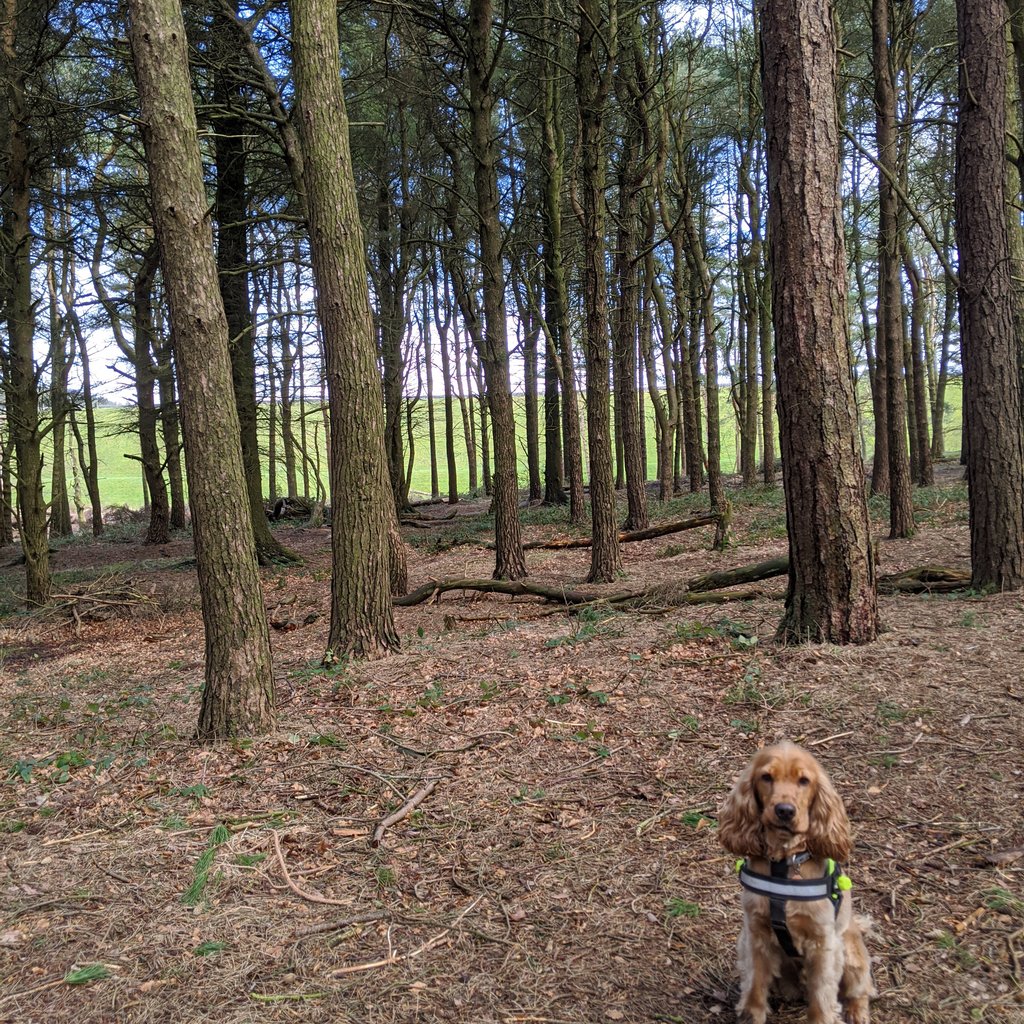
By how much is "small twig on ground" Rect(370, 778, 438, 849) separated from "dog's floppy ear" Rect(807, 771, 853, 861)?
256 centimetres

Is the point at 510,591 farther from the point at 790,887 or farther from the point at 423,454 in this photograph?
the point at 423,454

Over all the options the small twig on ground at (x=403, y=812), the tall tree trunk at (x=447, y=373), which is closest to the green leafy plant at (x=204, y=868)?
the small twig on ground at (x=403, y=812)

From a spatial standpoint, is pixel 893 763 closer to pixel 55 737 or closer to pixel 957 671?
pixel 957 671

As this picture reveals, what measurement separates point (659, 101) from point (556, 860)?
12.0 meters

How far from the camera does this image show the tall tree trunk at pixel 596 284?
1087 cm

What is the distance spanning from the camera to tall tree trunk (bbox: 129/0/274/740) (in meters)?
5.74

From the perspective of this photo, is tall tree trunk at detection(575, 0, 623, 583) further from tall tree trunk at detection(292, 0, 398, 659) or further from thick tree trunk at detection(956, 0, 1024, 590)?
thick tree trunk at detection(956, 0, 1024, 590)

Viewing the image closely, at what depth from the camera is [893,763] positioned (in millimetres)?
4496

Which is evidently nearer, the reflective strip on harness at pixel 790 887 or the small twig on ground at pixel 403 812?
the reflective strip on harness at pixel 790 887

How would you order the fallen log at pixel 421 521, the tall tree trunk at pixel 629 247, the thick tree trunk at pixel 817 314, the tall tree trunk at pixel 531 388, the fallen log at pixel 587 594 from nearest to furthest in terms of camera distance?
1. the thick tree trunk at pixel 817 314
2. the fallen log at pixel 587 594
3. the tall tree trunk at pixel 629 247
4. the fallen log at pixel 421 521
5. the tall tree trunk at pixel 531 388

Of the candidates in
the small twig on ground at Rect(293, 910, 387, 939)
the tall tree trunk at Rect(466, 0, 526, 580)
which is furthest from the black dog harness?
the tall tree trunk at Rect(466, 0, 526, 580)

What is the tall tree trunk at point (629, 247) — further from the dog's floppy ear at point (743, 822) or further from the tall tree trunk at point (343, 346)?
the dog's floppy ear at point (743, 822)

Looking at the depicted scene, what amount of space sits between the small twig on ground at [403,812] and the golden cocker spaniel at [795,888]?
7.41 ft

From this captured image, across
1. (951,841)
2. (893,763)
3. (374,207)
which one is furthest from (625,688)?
(374,207)
